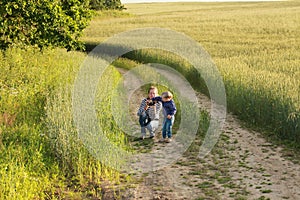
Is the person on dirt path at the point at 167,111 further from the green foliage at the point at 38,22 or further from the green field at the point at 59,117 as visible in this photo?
the green foliage at the point at 38,22

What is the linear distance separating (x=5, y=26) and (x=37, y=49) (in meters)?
2.17

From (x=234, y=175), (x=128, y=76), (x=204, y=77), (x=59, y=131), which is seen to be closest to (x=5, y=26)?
(x=128, y=76)

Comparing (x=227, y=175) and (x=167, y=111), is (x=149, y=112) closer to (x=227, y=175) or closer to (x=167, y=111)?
(x=167, y=111)

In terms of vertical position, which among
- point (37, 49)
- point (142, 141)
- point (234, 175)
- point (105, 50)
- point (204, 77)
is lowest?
point (234, 175)

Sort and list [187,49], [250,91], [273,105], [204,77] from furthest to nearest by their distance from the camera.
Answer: [187,49] < [204,77] < [250,91] < [273,105]

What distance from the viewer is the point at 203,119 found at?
10.4 meters

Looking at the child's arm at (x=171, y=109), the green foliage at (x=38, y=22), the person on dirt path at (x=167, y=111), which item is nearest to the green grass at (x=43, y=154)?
the person on dirt path at (x=167, y=111)

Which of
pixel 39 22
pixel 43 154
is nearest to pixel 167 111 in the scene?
pixel 43 154

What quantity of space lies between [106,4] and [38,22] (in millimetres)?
52790

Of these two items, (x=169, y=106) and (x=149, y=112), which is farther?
(x=149, y=112)

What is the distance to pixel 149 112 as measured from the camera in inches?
360

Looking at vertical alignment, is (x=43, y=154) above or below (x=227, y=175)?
above

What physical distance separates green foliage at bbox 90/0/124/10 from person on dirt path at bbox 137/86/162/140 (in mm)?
53220

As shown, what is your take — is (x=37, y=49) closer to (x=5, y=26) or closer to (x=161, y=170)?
(x=5, y=26)
